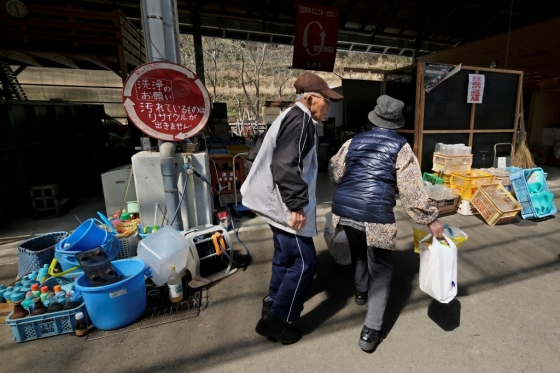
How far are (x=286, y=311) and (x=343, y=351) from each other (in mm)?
557

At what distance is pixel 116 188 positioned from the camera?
4863 mm

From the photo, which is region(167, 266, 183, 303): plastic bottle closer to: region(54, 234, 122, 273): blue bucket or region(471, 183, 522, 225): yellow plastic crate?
region(54, 234, 122, 273): blue bucket

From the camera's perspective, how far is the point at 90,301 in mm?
2439

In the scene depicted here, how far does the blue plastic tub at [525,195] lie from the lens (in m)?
5.01

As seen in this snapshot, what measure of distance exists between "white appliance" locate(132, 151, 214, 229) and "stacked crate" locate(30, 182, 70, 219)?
2499 mm

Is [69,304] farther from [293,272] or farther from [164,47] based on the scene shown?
[164,47]

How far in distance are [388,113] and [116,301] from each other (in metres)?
2.81

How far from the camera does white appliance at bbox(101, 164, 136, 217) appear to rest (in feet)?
15.8

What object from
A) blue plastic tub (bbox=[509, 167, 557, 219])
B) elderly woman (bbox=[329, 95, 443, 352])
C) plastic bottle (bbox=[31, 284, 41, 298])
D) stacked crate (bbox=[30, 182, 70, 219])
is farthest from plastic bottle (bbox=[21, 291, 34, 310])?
blue plastic tub (bbox=[509, 167, 557, 219])

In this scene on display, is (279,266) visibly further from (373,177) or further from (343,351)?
(373,177)


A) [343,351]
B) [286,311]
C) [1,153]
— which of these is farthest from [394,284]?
[1,153]

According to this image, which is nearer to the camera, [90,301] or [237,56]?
[90,301]

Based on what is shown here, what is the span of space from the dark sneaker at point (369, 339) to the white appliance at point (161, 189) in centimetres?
288

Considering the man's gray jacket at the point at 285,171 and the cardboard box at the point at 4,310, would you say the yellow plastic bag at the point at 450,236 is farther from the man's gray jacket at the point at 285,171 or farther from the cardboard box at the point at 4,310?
the cardboard box at the point at 4,310
